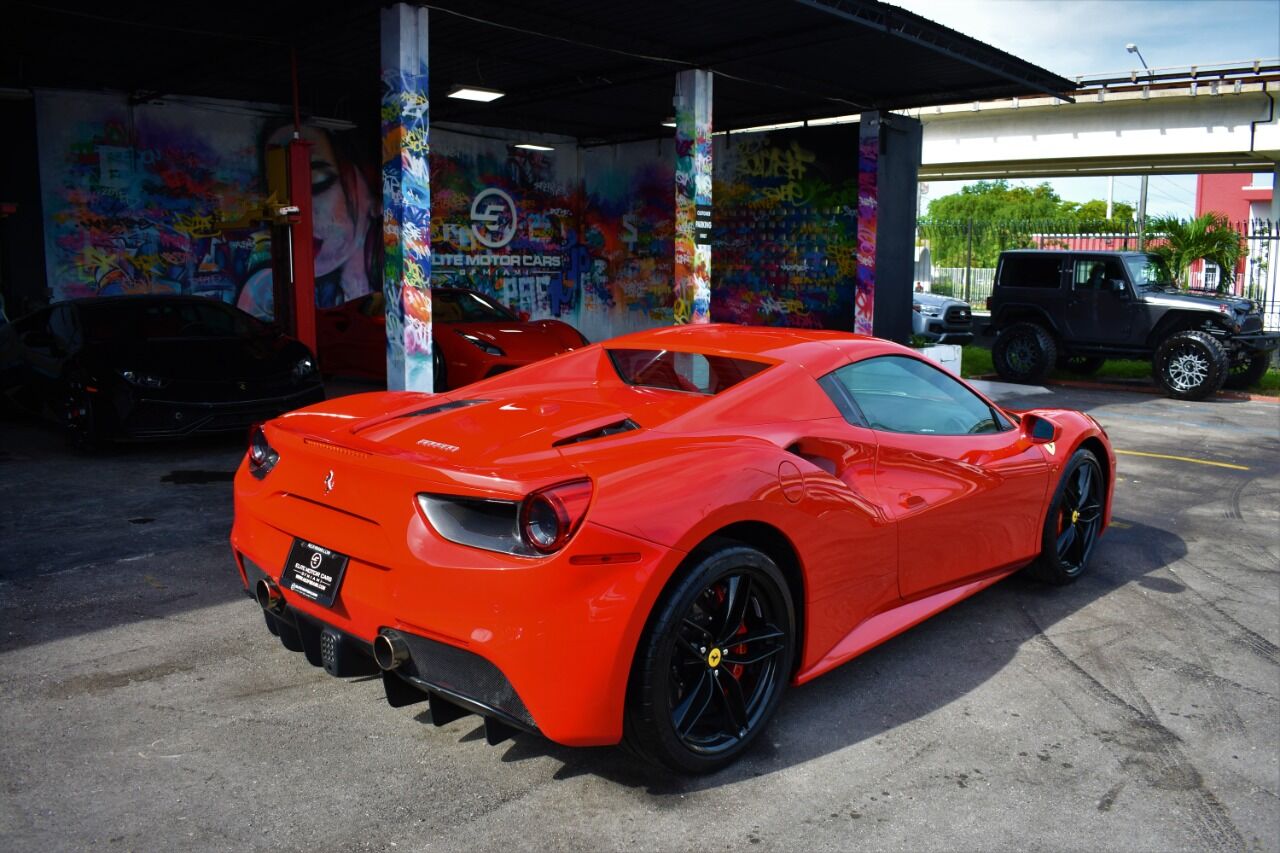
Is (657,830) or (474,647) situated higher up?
(474,647)

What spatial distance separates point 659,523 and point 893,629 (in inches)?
57.2

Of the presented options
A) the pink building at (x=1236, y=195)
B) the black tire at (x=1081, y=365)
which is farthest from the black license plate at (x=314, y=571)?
the pink building at (x=1236, y=195)

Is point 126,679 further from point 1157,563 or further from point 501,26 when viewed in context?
point 501,26

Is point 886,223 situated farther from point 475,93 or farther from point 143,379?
point 143,379

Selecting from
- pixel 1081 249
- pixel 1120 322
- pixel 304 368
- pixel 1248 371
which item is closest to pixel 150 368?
pixel 304 368

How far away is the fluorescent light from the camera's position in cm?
1413

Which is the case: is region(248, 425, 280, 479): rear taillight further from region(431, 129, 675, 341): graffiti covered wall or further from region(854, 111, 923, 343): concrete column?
region(431, 129, 675, 341): graffiti covered wall

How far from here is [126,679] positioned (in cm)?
402

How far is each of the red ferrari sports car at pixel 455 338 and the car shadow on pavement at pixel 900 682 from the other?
25.1 ft

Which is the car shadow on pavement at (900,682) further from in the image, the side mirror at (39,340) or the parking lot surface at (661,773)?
the side mirror at (39,340)

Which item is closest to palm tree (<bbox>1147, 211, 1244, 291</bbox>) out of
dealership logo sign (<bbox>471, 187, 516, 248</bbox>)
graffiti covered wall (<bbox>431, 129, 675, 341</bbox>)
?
graffiti covered wall (<bbox>431, 129, 675, 341</bbox>)

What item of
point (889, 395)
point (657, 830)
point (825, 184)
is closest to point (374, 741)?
point (657, 830)

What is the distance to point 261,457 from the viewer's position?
3.79 metres

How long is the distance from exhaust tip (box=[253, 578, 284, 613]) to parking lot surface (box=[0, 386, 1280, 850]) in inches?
18.1
